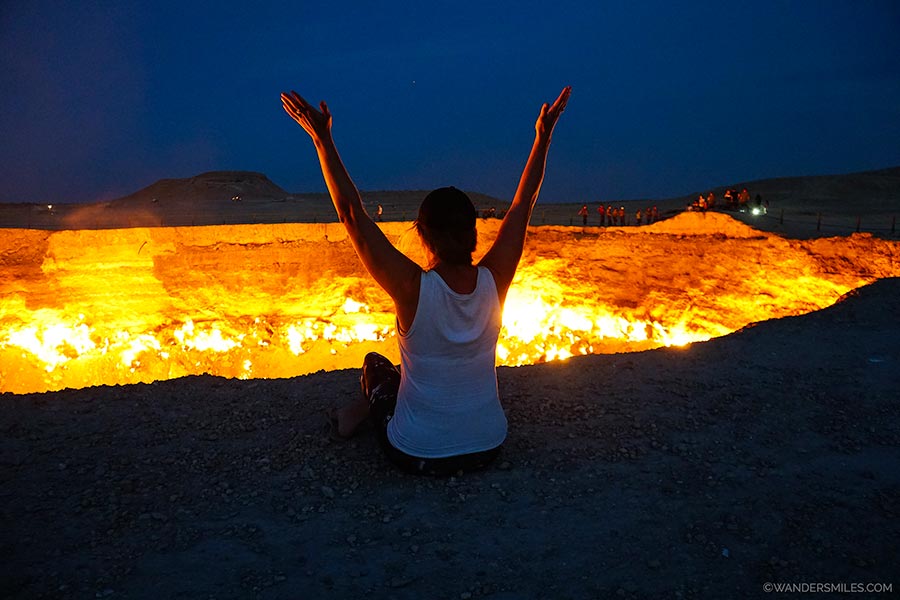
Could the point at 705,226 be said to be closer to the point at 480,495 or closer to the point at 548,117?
the point at 548,117

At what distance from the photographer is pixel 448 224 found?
9.09 ft

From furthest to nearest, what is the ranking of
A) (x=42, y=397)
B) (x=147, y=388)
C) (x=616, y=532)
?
1. (x=147, y=388)
2. (x=42, y=397)
3. (x=616, y=532)

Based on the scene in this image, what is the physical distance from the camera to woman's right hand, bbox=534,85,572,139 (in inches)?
138

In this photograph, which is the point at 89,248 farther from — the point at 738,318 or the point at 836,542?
the point at 836,542

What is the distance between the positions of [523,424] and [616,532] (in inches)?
49.1

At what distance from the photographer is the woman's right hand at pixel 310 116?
282 cm

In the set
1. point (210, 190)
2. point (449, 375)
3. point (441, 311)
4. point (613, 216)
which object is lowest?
point (449, 375)

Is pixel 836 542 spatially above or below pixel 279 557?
above

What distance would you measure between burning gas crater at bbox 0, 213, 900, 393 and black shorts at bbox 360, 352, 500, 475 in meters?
12.8

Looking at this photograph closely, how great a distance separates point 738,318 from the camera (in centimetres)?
1443

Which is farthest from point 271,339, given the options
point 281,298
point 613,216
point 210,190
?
point 210,190

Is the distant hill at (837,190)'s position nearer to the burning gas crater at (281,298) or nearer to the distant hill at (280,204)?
the distant hill at (280,204)

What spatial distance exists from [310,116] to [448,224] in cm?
84

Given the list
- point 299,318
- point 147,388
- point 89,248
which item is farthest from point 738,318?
point 89,248
